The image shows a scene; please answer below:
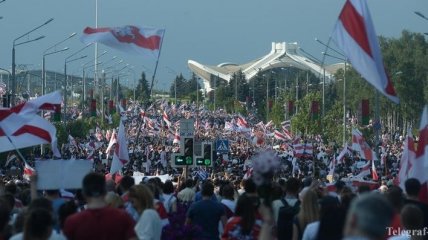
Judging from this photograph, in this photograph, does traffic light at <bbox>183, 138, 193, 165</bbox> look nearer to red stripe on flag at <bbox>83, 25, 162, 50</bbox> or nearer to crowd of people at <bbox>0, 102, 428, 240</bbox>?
red stripe on flag at <bbox>83, 25, 162, 50</bbox>

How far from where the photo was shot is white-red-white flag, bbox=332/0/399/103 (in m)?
12.5

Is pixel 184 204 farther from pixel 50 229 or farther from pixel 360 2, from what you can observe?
pixel 50 229

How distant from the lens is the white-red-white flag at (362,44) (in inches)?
494

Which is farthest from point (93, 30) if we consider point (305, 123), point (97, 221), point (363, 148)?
point (305, 123)

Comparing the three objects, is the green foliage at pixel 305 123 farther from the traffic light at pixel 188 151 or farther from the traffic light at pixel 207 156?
the traffic light at pixel 188 151

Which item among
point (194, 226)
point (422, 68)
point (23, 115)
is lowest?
point (194, 226)

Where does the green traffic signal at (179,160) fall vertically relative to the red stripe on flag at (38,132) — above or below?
below

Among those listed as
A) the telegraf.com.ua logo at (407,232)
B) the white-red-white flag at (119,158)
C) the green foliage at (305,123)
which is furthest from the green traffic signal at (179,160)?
the green foliage at (305,123)

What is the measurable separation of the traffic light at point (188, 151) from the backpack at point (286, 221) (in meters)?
17.0

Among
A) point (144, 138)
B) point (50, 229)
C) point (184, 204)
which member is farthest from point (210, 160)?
point (144, 138)

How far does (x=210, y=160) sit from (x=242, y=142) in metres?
41.5

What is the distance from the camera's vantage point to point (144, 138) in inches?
3061

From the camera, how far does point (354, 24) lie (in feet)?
44.0

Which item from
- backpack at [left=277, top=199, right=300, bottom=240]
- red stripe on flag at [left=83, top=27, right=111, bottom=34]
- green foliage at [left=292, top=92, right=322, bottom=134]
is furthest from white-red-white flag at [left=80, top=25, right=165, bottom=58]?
green foliage at [left=292, top=92, right=322, bottom=134]
